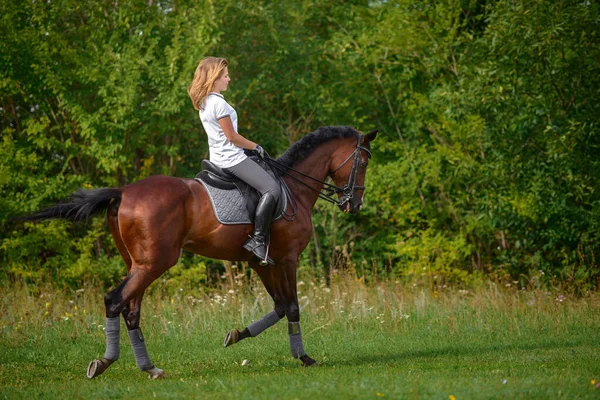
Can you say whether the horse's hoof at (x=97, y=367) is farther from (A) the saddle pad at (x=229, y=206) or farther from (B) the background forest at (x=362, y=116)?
(B) the background forest at (x=362, y=116)

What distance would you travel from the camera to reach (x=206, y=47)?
48.2 ft

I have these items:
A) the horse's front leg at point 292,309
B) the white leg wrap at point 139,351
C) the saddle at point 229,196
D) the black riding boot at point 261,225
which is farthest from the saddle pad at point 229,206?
the white leg wrap at point 139,351

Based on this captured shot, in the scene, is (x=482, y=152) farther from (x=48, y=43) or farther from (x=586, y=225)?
(x=48, y=43)

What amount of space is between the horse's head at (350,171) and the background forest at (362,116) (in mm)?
4436

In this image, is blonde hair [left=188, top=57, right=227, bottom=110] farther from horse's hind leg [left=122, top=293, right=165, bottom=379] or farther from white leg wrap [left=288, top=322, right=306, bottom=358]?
white leg wrap [left=288, top=322, right=306, bottom=358]

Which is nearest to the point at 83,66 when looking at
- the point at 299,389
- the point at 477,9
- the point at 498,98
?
the point at 498,98

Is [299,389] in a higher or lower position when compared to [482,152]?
lower

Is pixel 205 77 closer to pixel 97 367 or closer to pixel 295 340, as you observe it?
pixel 295 340

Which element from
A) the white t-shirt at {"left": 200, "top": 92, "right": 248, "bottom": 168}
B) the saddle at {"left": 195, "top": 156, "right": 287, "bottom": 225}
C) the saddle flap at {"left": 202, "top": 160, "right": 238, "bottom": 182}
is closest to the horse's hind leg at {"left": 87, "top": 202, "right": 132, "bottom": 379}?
the saddle at {"left": 195, "top": 156, "right": 287, "bottom": 225}

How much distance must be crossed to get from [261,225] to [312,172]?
1.04m

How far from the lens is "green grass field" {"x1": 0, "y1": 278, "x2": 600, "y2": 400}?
6.45 meters

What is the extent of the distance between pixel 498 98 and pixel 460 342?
16.9 ft

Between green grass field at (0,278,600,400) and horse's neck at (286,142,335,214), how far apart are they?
1.77 meters

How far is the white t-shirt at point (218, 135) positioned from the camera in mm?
7564
